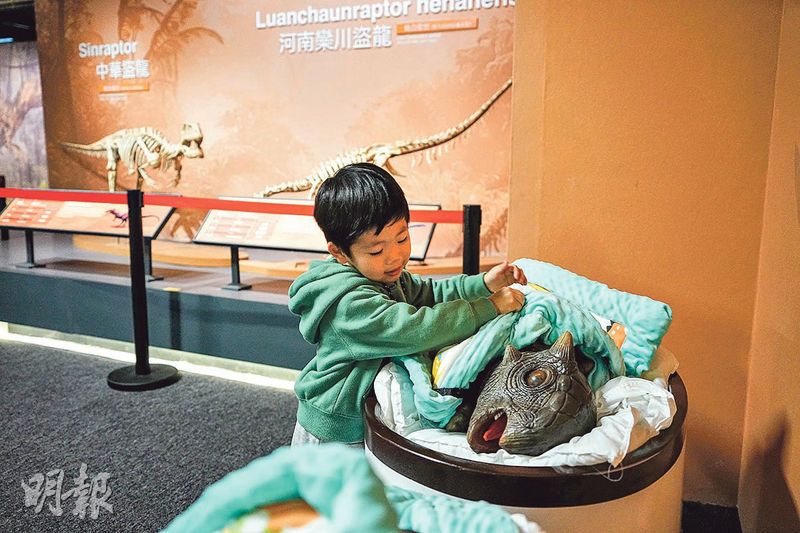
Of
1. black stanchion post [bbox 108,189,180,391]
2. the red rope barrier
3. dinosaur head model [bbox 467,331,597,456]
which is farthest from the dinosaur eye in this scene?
black stanchion post [bbox 108,189,180,391]

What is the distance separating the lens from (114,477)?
2.49m

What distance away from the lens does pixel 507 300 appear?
1502mm

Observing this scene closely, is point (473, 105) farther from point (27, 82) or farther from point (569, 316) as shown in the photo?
point (27, 82)

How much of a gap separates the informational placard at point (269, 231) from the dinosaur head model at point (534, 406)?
2.53 meters

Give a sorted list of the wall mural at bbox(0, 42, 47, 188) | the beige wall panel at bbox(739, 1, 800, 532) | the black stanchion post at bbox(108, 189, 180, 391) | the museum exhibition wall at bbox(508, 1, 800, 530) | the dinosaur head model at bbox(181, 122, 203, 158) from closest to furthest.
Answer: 1. the beige wall panel at bbox(739, 1, 800, 532)
2. the museum exhibition wall at bbox(508, 1, 800, 530)
3. the black stanchion post at bbox(108, 189, 180, 391)
4. the dinosaur head model at bbox(181, 122, 203, 158)
5. the wall mural at bbox(0, 42, 47, 188)

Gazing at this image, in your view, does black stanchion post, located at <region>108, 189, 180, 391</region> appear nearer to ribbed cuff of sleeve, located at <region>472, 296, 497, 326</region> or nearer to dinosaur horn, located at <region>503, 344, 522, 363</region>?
ribbed cuff of sleeve, located at <region>472, 296, 497, 326</region>

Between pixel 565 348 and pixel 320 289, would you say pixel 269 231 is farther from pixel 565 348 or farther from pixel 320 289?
pixel 565 348

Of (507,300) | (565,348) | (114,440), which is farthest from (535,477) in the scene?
(114,440)

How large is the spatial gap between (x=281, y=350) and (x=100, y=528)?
5.02 feet

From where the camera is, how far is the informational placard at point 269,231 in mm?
3828

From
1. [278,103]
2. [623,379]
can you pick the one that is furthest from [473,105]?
[623,379]

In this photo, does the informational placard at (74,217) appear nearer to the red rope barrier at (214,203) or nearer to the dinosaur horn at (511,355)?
the red rope barrier at (214,203)

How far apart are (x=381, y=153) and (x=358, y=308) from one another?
4720mm

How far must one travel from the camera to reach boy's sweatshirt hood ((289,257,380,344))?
146 centimetres
